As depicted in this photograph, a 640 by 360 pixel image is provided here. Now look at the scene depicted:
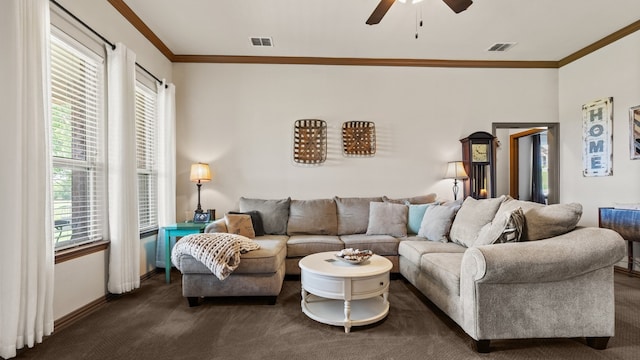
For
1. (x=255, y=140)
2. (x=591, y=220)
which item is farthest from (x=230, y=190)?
(x=591, y=220)

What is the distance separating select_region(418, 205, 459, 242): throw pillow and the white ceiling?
2.06 m

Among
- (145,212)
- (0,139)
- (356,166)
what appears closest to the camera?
(0,139)

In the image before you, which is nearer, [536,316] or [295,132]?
[536,316]

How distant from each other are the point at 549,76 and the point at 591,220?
6.98ft

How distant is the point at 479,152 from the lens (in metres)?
4.61

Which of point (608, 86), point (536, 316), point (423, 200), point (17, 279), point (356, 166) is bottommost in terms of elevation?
point (536, 316)

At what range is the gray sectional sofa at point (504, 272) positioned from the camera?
79.6 inches

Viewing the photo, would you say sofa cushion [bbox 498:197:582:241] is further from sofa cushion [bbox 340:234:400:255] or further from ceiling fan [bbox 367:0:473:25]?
ceiling fan [bbox 367:0:473:25]

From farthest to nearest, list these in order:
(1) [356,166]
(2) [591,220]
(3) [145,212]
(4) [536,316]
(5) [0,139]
Answer: (1) [356,166] < (2) [591,220] < (3) [145,212] < (4) [536,316] < (5) [0,139]

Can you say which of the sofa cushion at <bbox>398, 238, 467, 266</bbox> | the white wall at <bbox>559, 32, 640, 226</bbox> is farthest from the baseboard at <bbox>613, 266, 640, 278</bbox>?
the sofa cushion at <bbox>398, 238, 467, 266</bbox>

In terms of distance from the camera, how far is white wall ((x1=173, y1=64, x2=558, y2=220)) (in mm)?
4598

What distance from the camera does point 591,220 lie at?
14.3ft

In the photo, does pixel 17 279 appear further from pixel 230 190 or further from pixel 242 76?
pixel 242 76

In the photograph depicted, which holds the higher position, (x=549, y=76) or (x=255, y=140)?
(x=549, y=76)
